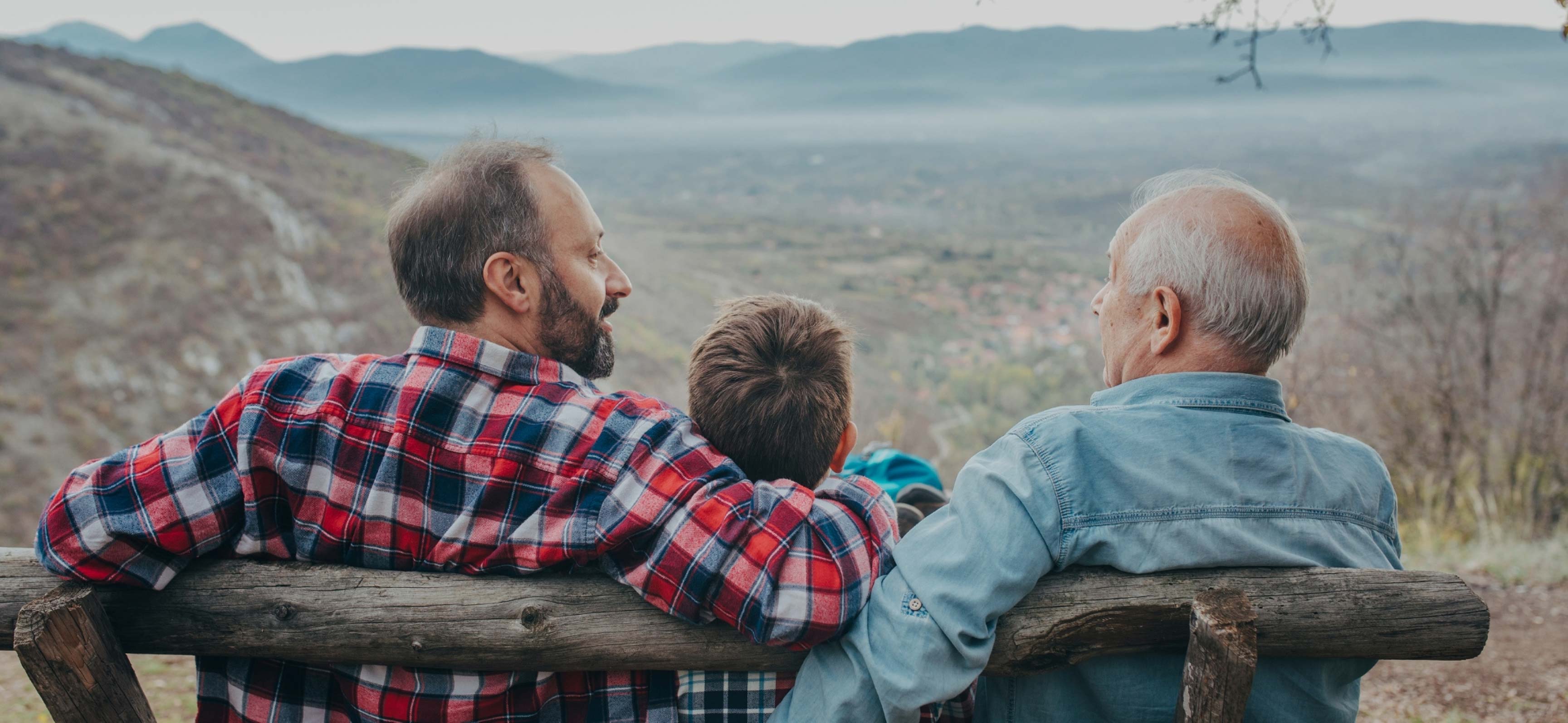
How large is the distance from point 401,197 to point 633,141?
19097cm

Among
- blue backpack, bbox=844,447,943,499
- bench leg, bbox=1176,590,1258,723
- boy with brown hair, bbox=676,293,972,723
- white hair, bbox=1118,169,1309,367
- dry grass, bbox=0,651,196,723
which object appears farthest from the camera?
dry grass, bbox=0,651,196,723

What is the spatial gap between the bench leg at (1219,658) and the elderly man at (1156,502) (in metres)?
0.11

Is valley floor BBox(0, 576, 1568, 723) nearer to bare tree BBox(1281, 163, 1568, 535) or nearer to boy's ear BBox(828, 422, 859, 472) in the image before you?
boy's ear BBox(828, 422, 859, 472)

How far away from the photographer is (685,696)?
1701 millimetres

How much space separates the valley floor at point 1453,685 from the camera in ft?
14.1

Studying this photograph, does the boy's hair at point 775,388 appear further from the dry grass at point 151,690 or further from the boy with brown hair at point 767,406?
the dry grass at point 151,690

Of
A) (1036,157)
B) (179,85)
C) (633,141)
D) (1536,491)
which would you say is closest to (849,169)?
(1036,157)

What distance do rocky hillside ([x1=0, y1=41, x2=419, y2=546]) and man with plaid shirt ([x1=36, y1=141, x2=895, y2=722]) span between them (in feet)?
46.6

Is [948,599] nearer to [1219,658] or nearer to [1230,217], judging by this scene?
[1219,658]

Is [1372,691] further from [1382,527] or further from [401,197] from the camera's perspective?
[401,197]

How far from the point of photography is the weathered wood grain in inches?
57.6

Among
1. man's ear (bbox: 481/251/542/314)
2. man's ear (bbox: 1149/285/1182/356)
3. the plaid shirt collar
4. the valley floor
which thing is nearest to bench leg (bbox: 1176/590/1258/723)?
man's ear (bbox: 1149/285/1182/356)

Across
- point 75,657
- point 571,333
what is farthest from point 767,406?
point 75,657

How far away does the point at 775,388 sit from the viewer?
1.78m
